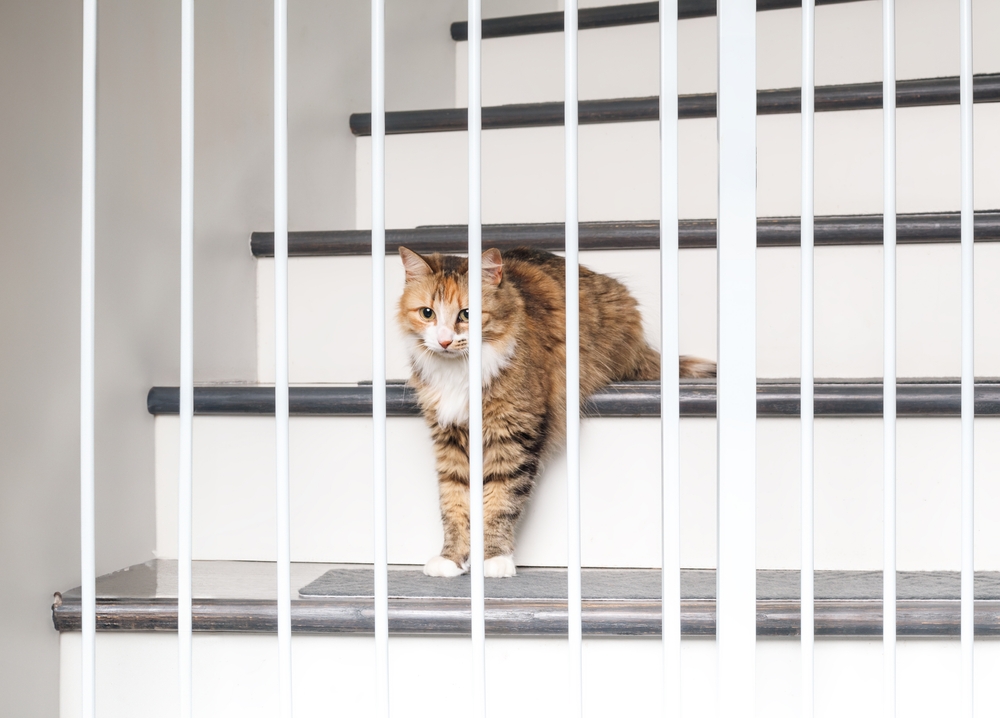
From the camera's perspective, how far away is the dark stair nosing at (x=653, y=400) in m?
1.21

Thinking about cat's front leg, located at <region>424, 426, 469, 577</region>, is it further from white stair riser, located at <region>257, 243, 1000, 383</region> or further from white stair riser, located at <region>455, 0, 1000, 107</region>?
white stair riser, located at <region>455, 0, 1000, 107</region>

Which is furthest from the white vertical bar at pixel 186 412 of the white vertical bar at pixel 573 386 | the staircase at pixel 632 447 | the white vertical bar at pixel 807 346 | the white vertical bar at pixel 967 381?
the white vertical bar at pixel 967 381

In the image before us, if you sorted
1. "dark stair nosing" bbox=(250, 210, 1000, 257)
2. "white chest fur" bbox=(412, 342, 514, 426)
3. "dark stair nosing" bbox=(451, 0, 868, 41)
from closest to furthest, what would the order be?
"white chest fur" bbox=(412, 342, 514, 426) → "dark stair nosing" bbox=(250, 210, 1000, 257) → "dark stair nosing" bbox=(451, 0, 868, 41)

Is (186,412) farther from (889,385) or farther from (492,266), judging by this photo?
(889,385)

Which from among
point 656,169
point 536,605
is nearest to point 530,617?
point 536,605

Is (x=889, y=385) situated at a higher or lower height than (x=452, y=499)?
higher

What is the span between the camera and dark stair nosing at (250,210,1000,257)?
1483 mm

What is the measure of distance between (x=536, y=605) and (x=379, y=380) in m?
0.40

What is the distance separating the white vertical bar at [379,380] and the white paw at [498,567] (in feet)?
1.19

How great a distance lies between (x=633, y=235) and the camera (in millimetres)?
1625

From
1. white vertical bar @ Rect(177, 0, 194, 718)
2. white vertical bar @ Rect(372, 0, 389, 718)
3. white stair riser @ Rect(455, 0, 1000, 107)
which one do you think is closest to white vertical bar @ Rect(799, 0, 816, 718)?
white vertical bar @ Rect(372, 0, 389, 718)

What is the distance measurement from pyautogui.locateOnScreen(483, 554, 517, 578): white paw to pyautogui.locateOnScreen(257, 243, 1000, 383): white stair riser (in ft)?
1.76

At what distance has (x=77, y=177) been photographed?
1.22 meters

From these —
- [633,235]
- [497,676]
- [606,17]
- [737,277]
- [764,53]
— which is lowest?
[497,676]
